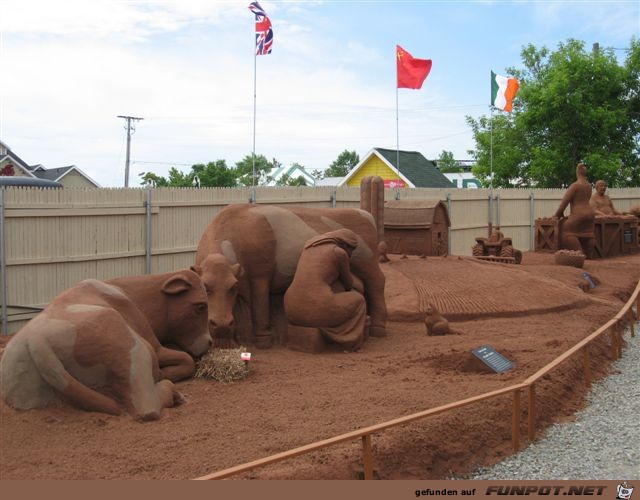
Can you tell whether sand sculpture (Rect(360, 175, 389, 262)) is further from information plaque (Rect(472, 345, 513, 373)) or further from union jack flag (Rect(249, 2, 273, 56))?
union jack flag (Rect(249, 2, 273, 56))

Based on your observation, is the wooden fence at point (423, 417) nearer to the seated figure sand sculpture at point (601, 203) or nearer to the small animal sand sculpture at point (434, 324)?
the small animal sand sculpture at point (434, 324)

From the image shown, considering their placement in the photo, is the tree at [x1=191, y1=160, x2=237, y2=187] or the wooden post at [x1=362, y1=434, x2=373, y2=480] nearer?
the wooden post at [x1=362, y1=434, x2=373, y2=480]

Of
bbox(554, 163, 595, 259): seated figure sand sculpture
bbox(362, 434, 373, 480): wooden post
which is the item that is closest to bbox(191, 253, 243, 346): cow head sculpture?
bbox(362, 434, 373, 480): wooden post

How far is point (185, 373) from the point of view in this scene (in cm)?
696

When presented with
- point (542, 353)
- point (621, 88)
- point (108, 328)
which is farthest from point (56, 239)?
point (621, 88)

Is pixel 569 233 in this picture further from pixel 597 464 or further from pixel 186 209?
pixel 597 464

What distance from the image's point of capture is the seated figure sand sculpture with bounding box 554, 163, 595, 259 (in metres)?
19.7

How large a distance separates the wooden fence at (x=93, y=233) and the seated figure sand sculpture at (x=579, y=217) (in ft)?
26.6

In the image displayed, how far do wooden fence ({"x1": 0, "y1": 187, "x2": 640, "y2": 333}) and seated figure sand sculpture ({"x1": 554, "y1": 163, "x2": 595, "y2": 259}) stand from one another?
8.09 meters

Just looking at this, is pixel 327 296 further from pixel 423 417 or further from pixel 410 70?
pixel 410 70

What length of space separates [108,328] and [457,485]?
300 centimetres

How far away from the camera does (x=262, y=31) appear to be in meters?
21.3

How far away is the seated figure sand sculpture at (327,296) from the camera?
8.76 meters

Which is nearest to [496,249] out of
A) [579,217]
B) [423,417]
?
[579,217]
